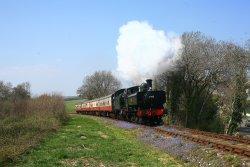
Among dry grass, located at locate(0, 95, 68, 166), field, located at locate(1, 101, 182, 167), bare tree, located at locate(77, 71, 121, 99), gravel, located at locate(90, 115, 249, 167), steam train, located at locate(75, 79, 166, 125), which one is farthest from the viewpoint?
bare tree, located at locate(77, 71, 121, 99)

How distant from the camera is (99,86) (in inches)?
5148

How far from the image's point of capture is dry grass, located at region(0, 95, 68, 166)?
17.8m

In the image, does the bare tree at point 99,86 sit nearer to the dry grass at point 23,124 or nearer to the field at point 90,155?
the dry grass at point 23,124

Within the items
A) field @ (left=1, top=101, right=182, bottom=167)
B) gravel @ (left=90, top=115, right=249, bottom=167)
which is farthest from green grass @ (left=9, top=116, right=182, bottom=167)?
gravel @ (left=90, top=115, right=249, bottom=167)

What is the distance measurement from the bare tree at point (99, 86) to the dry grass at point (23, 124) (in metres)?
77.6

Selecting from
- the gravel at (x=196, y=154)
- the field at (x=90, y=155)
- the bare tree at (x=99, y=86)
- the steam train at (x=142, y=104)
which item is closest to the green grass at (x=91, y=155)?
the field at (x=90, y=155)

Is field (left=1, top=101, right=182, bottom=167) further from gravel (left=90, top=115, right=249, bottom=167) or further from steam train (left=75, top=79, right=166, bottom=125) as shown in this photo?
steam train (left=75, top=79, right=166, bottom=125)

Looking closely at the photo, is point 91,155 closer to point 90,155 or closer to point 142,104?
point 90,155

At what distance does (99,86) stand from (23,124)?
102112mm

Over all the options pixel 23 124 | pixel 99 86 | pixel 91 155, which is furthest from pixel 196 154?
pixel 99 86

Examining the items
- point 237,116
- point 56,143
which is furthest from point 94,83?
point 56,143

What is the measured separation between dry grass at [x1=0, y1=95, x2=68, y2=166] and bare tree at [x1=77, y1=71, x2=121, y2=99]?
77.6 metres

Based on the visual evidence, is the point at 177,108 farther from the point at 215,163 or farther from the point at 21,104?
the point at 215,163

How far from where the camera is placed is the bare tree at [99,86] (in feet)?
417
